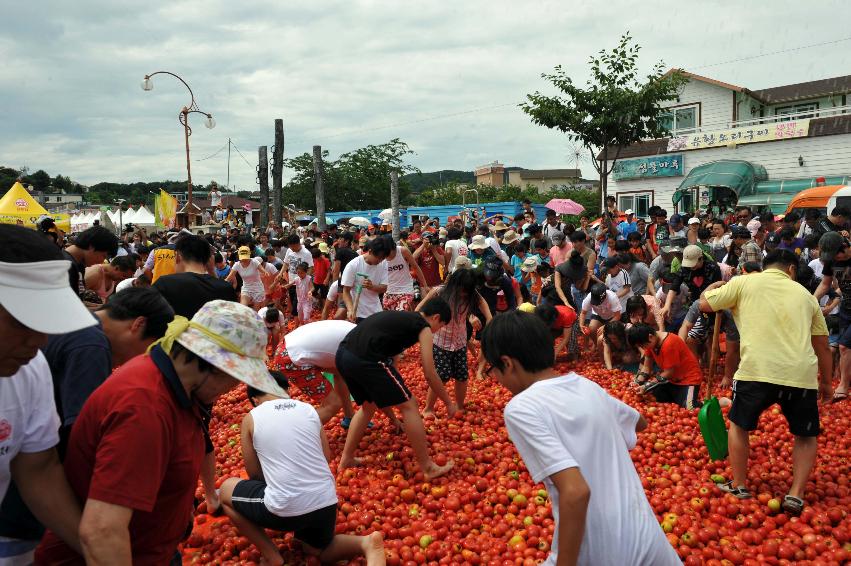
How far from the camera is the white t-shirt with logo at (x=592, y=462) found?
89.8 inches

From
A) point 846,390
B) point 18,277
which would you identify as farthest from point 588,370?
point 18,277

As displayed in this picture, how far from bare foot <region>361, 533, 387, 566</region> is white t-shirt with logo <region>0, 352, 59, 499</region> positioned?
2319 millimetres

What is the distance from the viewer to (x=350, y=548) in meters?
3.95

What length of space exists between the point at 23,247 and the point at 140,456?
29.8 inches

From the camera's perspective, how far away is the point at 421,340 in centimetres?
516

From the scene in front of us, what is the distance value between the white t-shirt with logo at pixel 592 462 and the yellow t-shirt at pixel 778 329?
→ 2.54 m

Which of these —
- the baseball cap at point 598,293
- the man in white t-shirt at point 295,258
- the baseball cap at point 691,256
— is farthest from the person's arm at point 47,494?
the man in white t-shirt at point 295,258

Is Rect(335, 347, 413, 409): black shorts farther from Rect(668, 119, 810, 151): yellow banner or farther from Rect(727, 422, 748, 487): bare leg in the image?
Rect(668, 119, 810, 151): yellow banner

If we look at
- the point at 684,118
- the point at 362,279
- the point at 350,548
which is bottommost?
the point at 350,548

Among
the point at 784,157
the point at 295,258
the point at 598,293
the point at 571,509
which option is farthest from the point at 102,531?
the point at 784,157

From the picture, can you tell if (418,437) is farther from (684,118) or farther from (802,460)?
(684,118)

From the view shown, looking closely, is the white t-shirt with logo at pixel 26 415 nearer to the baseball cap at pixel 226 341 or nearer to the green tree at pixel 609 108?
the baseball cap at pixel 226 341

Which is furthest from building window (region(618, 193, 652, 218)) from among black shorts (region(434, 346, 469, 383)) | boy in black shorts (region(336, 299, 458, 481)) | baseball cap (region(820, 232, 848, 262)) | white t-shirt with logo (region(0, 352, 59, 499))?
white t-shirt with logo (region(0, 352, 59, 499))

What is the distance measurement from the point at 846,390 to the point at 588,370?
302cm
